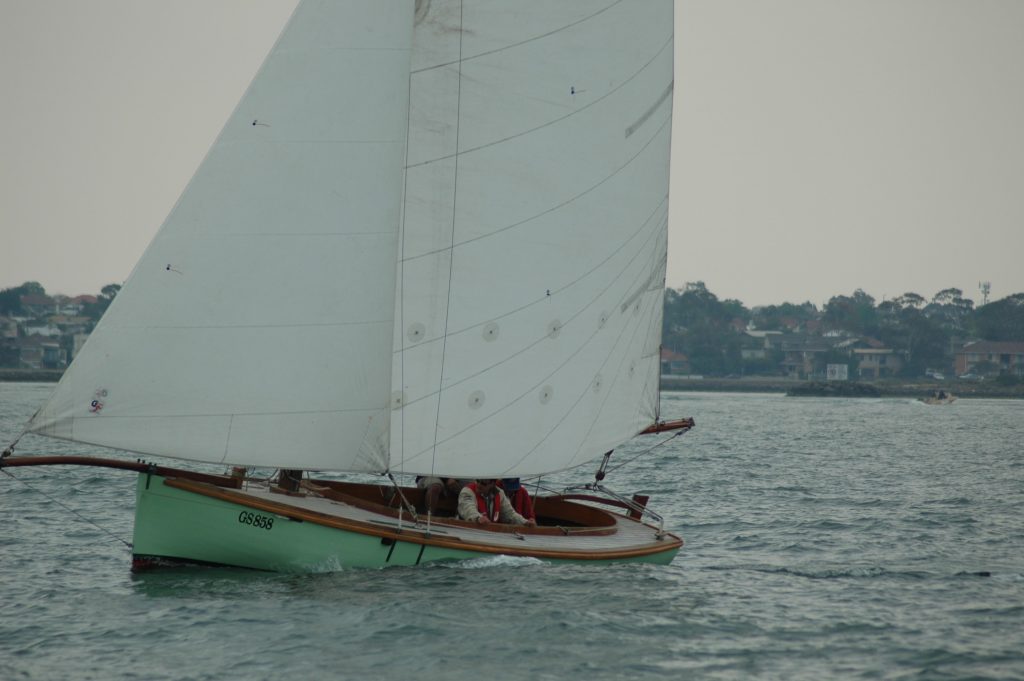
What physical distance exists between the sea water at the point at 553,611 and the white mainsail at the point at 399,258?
6.73 feet

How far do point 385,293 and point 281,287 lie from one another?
150 centimetres

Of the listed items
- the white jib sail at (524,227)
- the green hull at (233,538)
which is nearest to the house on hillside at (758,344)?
the white jib sail at (524,227)

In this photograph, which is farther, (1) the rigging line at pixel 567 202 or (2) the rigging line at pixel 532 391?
(2) the rigging line at pixel 532 391

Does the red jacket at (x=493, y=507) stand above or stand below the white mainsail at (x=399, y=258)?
below

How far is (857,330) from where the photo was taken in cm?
18888

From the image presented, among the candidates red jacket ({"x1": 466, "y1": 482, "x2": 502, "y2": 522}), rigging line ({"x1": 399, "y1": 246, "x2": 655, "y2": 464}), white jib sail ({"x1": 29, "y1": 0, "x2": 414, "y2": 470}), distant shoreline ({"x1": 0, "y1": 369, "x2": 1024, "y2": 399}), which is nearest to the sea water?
red jacket ({"x1": 466, "y1": 482, "x2": 502, "y2": 522})

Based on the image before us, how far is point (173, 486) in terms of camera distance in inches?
635

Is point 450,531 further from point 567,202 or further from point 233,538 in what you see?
point 567,202

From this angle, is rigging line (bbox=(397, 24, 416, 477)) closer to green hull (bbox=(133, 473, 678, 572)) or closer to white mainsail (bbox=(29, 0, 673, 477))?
white mainsail (bbox=(29, 0, 673, 477))

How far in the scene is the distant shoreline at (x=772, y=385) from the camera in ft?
465

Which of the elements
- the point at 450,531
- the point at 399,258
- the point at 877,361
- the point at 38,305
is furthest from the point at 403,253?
the point at 38,305

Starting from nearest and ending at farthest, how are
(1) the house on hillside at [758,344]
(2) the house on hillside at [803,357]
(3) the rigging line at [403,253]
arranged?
(3) the rigging line at [403,253] < (2) the house on hillside at [803,357] < (1) the house on hillside at [758,344]

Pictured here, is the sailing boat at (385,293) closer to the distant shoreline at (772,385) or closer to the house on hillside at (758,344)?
the distant shoreline at (772,385)

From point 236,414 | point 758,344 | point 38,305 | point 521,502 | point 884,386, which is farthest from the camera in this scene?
point 38,305
